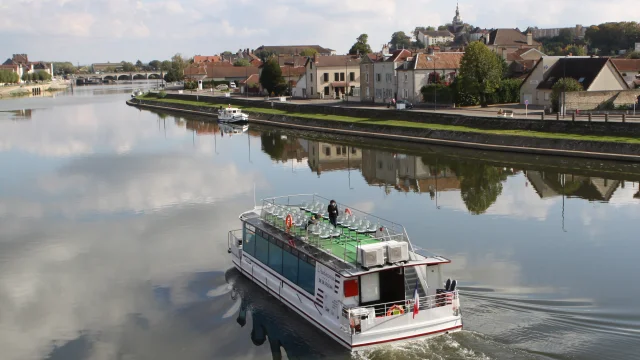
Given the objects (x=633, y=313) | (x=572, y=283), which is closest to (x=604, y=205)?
(x=572, y=283)

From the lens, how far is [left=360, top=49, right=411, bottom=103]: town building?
2798 inches

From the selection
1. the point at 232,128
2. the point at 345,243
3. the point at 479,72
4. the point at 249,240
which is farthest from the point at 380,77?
the point at 345,243

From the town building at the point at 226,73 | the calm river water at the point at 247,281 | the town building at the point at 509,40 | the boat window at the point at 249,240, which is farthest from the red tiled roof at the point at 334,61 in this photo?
the boat window at the point at 249,240

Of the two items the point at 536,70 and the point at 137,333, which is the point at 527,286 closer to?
the point at 137,333

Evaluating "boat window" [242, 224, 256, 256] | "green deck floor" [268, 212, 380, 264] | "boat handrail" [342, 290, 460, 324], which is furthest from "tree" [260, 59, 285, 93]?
"boat handrail" [342, 290, 460, 324]

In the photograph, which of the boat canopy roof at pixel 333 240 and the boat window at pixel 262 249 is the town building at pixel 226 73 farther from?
the boat window at pixel 262 249

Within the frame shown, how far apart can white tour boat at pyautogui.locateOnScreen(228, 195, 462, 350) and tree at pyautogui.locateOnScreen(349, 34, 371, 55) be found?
110418mm

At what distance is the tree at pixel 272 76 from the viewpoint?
295 ft

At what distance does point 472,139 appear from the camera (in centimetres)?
4697

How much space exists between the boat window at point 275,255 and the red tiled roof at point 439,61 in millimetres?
50662

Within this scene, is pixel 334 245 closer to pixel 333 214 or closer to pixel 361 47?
pixel 333 214

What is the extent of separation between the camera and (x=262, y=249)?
65.3ft

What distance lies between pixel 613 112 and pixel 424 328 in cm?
3933

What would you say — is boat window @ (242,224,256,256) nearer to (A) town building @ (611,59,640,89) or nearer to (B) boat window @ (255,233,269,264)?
(B) boat window @ (255,233,269,264)
